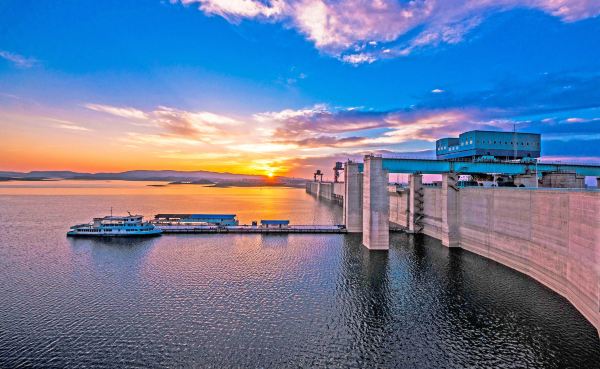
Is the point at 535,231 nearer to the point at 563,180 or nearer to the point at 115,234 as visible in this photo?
the point at 563,180

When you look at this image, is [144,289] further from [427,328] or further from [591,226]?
[591,226]

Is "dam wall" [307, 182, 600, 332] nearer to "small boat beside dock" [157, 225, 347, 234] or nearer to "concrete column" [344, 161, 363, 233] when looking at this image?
"concrete column" [344, 161, 363, 233]

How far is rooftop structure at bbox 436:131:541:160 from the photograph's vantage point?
3553 inches

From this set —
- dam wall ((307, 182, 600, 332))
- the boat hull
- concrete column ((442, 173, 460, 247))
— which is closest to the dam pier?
dam wall ((307, 182, 600, 332))

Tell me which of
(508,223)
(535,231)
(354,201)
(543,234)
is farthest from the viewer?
(354,201)

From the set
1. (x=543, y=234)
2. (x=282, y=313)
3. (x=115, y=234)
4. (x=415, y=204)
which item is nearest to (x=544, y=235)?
(x=543, y=234)

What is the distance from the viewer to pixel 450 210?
69.9 m

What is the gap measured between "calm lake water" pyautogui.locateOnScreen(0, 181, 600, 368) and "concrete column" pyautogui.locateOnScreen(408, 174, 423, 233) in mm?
24856

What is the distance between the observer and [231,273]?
49844 millimetres

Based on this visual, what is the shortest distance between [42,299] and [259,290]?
1064 inches

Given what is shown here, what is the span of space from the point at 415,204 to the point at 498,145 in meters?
31.0

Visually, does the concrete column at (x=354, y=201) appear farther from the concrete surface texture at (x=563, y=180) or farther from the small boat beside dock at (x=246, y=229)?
the concrete surface texture at (x=563, y=180)

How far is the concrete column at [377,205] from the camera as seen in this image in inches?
2601

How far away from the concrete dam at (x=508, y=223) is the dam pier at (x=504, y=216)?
10 centimetres
